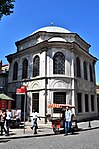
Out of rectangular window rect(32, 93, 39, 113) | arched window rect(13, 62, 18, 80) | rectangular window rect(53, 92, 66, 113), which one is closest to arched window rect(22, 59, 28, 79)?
arched window rect(13, 62, 18, 80)

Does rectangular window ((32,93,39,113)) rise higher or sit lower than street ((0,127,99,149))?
higher

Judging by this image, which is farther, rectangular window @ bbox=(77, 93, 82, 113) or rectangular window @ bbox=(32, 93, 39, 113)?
rectangular window @ bbox=(77, 93, 82, 113)

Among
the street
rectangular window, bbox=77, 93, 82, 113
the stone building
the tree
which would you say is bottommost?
the street

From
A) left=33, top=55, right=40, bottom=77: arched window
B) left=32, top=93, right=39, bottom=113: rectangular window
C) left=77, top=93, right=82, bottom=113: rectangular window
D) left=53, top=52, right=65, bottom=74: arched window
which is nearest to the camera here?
left=32, top=93, right=39, bottom=113: rectangular window

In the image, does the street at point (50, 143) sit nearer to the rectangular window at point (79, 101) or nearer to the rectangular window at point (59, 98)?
the rectangular window at point (59, 98)

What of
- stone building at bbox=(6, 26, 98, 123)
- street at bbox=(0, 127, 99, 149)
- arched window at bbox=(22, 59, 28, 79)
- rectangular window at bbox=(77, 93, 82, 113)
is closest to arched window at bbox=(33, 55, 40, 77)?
stone building at bbox=(6, 26, 98, 123)

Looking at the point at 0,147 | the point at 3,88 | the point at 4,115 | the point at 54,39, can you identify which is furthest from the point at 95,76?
the point at 0,147

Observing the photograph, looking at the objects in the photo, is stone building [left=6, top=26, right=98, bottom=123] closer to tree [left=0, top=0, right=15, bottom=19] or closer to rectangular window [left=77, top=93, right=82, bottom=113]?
rectangular window [left=77, top=93, right=82, bottom=113]

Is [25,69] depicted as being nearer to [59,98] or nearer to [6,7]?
[59,98]

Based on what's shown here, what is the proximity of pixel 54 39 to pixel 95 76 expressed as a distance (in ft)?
30.0

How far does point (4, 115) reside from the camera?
11.9 meters

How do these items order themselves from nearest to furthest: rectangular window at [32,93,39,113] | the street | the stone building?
the street → the stone building → rectangular window at [32,93,39,113]

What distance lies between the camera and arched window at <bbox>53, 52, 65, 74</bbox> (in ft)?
65.4

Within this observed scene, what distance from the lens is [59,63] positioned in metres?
20.2
